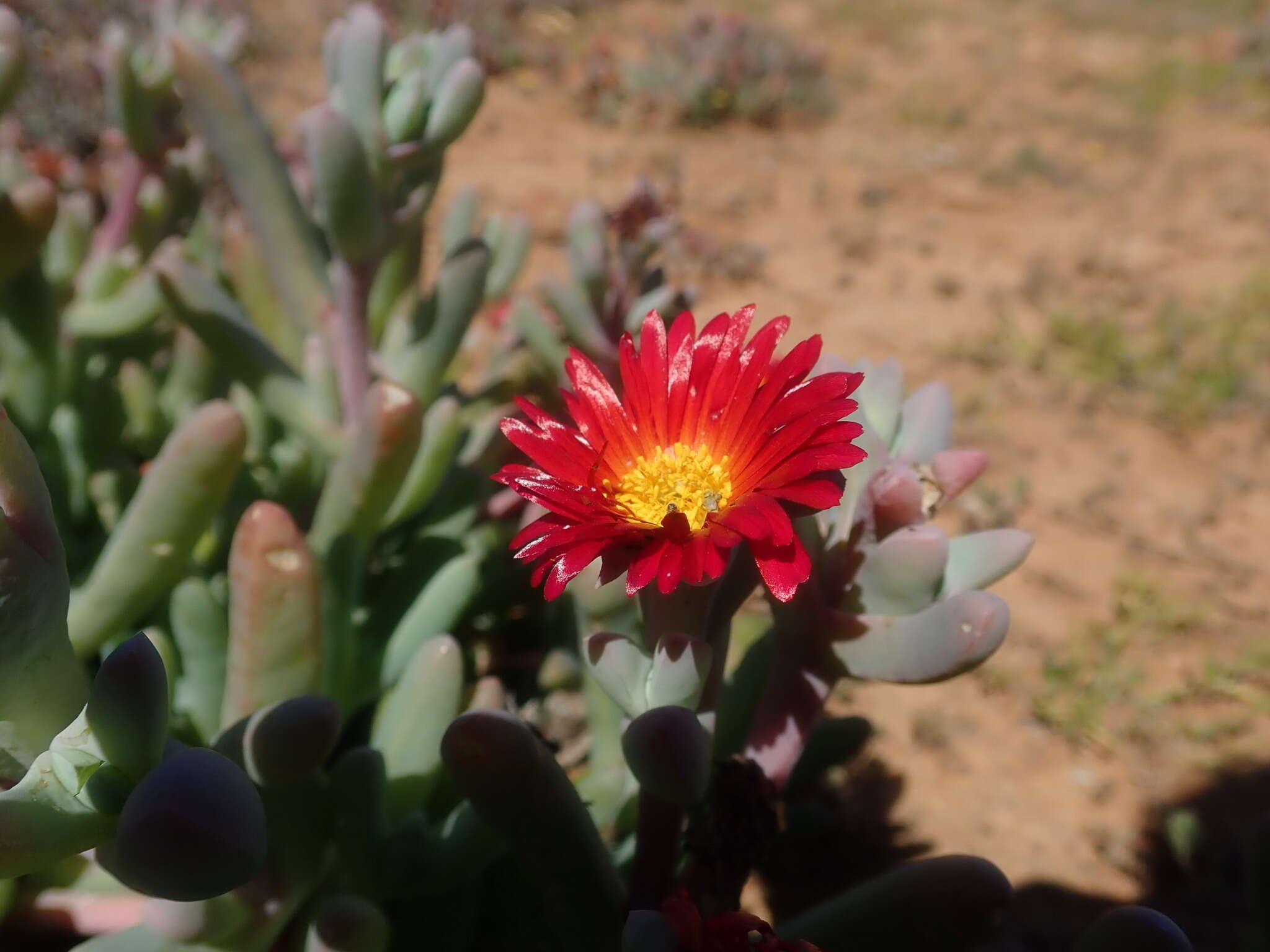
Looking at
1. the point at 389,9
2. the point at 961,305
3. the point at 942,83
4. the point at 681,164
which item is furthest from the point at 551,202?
the point at 942,83

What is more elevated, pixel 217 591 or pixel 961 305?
pixel 961 305

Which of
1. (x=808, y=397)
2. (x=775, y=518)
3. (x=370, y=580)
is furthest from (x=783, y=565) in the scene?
(x=370, y=580)

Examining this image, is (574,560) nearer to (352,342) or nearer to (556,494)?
(556,494)

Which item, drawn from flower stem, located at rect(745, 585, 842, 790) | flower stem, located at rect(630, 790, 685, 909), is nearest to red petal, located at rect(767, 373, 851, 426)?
flower stem, located at rect(745, 585, 842, 790)

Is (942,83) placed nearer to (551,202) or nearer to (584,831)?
(551,202)

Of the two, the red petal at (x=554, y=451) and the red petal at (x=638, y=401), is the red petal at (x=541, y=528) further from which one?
the red petal at (x=638, y=401)

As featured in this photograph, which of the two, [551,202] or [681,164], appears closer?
[551,202]

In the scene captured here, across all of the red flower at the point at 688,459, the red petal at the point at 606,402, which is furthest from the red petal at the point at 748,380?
the red petal at the point at 606,402
